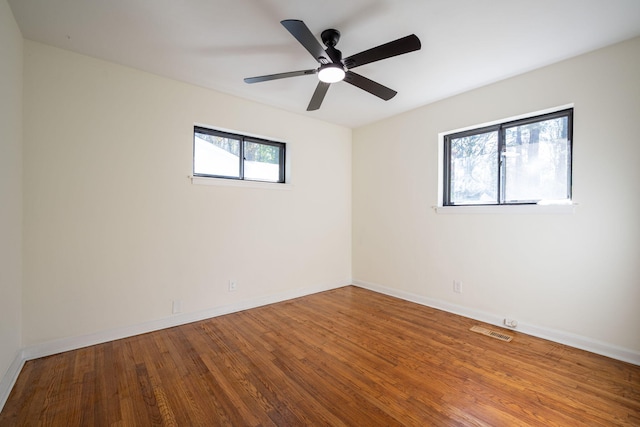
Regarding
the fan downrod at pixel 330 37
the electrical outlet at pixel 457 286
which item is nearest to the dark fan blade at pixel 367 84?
the fan downrod at pixel 330 37

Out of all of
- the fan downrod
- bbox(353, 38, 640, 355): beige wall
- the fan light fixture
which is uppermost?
the fan downrod

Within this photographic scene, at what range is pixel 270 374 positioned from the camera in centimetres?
202

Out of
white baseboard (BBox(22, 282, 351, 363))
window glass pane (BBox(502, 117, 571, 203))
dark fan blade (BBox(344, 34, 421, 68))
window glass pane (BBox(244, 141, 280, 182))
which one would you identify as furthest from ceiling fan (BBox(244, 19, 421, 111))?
white baseboard (BBox(22, 282, 351, 363))

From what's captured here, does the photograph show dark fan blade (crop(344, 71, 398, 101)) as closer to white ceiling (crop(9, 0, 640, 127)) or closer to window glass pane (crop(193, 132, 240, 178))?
white ceiling (crop(9, 0, 640, 127))

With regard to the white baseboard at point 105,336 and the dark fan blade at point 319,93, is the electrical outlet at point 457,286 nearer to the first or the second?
the white baseboard at point 105,336

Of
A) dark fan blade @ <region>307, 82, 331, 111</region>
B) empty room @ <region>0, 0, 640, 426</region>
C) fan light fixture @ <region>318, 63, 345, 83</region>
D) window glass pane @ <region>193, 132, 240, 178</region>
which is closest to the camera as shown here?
empty room @ <region>0, 0, 640, 426</region>

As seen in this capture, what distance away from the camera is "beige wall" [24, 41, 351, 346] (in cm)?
228

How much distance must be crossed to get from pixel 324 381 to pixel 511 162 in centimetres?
284

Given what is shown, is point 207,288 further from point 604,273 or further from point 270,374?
point 604,273

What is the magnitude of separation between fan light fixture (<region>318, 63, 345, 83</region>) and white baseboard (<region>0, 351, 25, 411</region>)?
2.99m

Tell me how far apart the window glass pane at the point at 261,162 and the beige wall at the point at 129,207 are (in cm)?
19

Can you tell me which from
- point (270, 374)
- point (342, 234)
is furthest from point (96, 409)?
point (342, 234)

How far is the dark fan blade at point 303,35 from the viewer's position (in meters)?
1.62

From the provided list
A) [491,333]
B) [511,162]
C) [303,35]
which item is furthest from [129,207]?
[511,162]
